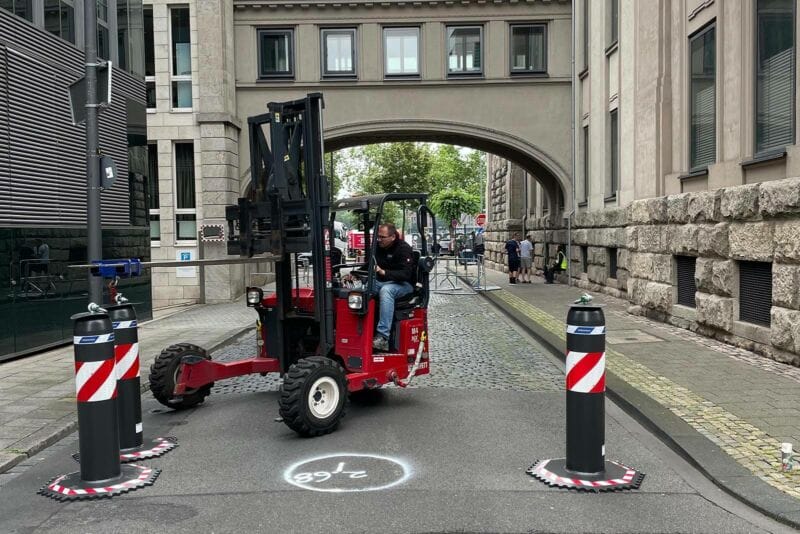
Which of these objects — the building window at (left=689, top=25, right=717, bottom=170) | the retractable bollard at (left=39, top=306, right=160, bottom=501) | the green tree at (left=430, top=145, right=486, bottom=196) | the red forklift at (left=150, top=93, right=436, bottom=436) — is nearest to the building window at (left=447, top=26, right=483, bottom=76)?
the building window at (left=689, top=25, right=717, bottom=170)

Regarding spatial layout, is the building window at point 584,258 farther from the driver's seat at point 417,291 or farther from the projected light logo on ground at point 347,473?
the projected light logo on ground at point 347,473

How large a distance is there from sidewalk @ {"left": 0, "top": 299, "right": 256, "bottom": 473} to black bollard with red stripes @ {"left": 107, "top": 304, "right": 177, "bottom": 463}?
86 centimetres

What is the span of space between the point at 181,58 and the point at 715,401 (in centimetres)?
1724

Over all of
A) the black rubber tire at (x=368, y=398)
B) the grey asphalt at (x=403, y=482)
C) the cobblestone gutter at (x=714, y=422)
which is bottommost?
the grey asphalt at (x=403, y=482)

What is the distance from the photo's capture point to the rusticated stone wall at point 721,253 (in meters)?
8.86

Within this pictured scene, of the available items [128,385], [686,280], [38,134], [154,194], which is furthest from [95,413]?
[154,194]

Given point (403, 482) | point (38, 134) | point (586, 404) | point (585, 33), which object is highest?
point (585, 33)

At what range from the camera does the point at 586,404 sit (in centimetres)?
524

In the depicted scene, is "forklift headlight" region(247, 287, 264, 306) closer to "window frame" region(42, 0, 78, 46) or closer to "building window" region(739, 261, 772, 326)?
"building window" region(739, 261, 772, 326)

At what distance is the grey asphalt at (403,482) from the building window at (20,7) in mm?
6652

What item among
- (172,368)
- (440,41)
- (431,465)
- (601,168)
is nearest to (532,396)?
(431,465)

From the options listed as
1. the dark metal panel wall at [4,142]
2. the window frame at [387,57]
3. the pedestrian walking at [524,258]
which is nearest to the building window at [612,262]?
the pedestrian walking at [524,258]

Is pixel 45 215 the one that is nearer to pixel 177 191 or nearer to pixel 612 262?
pixel 177 191

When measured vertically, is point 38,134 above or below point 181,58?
below
